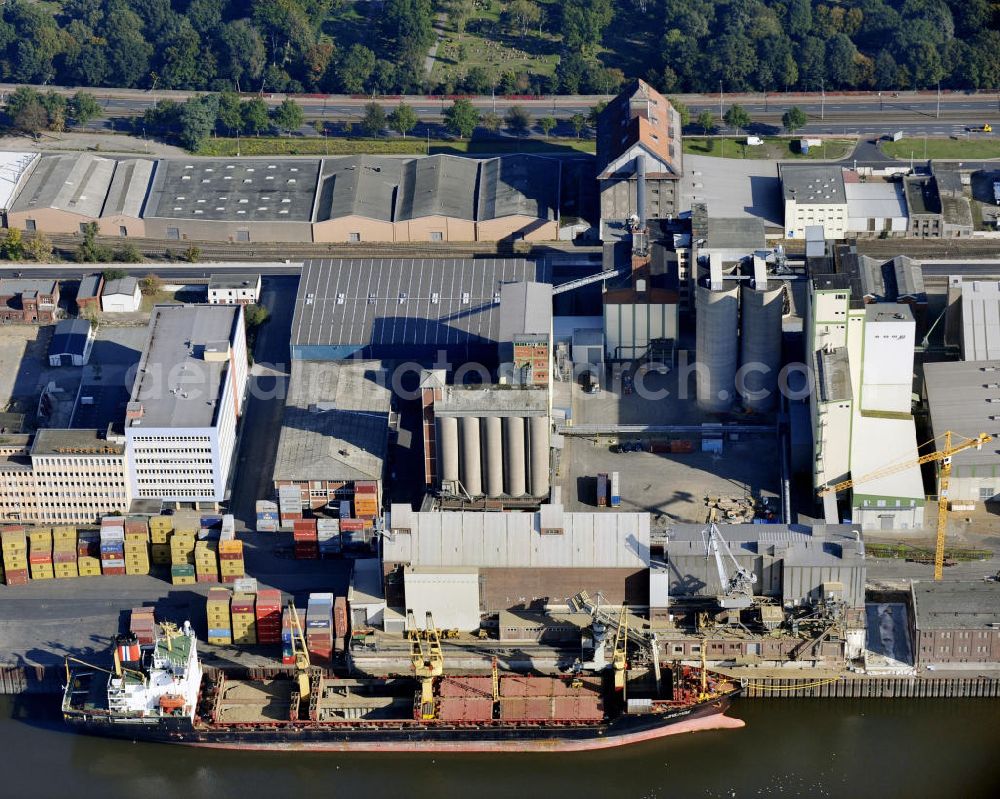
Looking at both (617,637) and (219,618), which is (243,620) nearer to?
(219,618)

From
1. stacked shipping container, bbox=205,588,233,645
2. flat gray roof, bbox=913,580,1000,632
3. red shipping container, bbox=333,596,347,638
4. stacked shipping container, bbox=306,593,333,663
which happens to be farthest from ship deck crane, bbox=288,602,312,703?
flat gray roof, bbox=913,580,1000,632

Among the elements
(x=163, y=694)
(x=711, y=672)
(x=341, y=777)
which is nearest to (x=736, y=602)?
(x=711, y=672)

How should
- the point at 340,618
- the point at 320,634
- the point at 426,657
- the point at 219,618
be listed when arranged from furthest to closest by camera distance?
the point at 219,618
the point at 340,618
the point at 320,634
the point at 426,657

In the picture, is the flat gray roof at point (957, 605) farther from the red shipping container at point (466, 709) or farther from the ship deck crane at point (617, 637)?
the red shipping container at point (466, 709)

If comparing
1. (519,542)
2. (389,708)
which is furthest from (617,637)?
(389,708)

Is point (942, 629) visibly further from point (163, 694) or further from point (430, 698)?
point (163, 694)

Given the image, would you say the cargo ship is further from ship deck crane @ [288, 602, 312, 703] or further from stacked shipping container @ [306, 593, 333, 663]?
stacked shipping container @ [306, 593, 333, 663]
